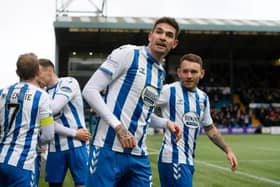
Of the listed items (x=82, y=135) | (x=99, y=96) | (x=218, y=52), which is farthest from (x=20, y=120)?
(x=218, y=52)

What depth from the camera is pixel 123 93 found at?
12.0 ft

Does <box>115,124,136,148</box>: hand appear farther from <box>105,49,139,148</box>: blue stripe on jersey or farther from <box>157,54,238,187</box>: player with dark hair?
<box>157,54,238,187</box>: player with dark hair

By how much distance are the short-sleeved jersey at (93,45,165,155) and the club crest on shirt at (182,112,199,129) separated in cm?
135

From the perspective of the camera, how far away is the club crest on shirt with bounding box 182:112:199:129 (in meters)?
5.04

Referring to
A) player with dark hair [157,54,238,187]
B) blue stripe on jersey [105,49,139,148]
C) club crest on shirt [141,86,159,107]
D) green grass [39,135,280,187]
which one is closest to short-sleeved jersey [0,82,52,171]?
blue stripe on jersey [105,49,139,148]

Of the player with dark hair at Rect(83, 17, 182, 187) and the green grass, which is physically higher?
the player with dark hair at Rect(83, 17, 182, 187)

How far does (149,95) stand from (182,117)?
54.0 inches

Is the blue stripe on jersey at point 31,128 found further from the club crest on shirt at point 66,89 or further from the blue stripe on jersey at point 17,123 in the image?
the club crest on shirt at point 66,89

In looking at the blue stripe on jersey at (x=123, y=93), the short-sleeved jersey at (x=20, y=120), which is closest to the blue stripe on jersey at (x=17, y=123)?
the short-sleeved jersey at (x=20, y=120)

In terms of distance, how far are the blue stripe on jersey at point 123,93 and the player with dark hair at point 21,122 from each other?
70 centimetres

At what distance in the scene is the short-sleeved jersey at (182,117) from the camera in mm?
5004

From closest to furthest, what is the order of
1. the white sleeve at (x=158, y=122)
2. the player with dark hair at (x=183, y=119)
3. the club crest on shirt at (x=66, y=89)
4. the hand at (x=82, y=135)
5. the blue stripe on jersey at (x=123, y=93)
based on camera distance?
1. the blue stripe on jersey at (x=123, y=93)
2. the white sleeve at (x=158, y=122)
3. the player with dark hair at (x=183, y=119)
4. the club crest on shirt at (x=66, y=89)
5. the hand at (x=82, y=135)

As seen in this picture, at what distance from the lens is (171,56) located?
149 feet

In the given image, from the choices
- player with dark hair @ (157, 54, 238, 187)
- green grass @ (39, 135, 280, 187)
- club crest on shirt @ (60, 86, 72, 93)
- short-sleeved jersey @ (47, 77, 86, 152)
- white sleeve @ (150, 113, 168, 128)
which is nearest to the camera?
white sleeve @ (150, 113, 168, 128)
